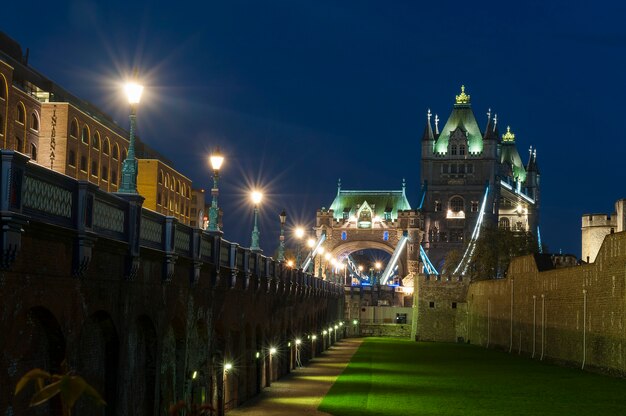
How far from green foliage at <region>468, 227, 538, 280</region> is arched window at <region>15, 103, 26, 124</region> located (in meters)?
62.3

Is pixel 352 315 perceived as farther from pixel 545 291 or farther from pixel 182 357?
pixel 182 357

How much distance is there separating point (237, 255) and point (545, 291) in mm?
33132

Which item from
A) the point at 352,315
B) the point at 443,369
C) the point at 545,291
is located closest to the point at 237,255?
the point at 443,369

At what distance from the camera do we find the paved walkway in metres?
32.0

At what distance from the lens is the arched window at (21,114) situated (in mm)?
62997

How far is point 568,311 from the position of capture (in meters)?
55.1

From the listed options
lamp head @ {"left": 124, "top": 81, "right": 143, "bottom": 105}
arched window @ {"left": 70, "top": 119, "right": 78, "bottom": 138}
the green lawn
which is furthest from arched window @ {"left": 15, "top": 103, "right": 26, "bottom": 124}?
lamp head @ {"left": 124, "top": 81, "right": 143, "bottom": 105}

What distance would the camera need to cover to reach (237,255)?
33688mm

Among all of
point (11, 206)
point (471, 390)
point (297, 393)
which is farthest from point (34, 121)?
point (11, 206)

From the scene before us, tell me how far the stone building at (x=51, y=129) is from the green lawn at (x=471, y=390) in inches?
953

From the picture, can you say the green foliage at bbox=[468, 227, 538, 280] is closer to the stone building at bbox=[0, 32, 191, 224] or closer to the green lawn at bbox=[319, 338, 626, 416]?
the stone building at bbox=[0, 32, 191, 224]

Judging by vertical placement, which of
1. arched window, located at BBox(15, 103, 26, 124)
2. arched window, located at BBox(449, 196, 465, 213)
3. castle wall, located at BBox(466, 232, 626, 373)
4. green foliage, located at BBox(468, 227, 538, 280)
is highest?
arched window, located at BBox(449, 196, 465, 213)

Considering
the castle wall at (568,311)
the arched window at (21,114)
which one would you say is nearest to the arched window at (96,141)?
the arched window at (21,114)

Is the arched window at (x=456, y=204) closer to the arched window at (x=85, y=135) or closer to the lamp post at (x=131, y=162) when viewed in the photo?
the arched window at (x=85, y=135)
